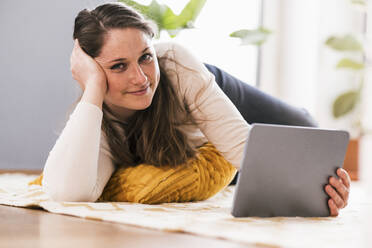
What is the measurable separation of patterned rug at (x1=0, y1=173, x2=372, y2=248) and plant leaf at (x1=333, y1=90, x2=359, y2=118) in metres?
2.29

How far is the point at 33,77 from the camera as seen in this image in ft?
8.24

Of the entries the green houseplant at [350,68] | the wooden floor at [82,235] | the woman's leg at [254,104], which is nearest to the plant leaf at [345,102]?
the green houseplant at [350,68]

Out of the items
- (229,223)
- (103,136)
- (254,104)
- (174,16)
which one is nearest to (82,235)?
(229,223)

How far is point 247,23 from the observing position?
375 cm

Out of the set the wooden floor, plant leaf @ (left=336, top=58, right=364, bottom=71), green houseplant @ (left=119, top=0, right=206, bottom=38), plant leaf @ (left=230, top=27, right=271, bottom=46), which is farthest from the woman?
plant leaf @ (left=336, top=58, right=364, bottom=71)

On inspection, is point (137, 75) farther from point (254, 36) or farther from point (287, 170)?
point (254, 36)

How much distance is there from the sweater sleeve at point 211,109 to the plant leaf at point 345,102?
90.1 inches

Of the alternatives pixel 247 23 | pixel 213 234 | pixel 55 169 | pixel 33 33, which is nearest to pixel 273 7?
pixel 247 23

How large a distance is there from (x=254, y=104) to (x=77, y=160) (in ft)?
2.80

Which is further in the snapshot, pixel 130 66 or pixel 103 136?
pixel 103 136

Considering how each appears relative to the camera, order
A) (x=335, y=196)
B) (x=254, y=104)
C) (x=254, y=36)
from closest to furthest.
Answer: (x=335, y=196) < (x=254, y=104) < (x=254, y=36)

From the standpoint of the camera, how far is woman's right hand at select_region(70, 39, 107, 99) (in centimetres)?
135

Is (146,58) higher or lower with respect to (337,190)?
higher

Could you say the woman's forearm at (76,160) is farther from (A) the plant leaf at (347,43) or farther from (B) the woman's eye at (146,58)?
(A) the plant leaf at (347,43)
